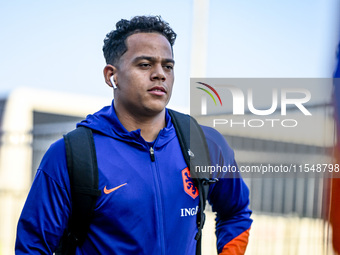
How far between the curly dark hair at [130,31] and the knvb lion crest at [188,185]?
613 millimetres

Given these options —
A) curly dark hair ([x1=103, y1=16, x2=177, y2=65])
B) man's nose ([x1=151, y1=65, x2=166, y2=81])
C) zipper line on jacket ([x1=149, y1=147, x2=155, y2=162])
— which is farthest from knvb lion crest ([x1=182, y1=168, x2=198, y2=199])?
curly dark hair ([x1=103, y1=16, x2=177, y2=65])

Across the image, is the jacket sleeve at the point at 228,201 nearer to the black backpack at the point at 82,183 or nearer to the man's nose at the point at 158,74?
the black backpack at the point at 82,183

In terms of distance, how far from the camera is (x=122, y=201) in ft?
6.28

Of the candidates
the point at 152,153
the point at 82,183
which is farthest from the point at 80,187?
the point at 152,153

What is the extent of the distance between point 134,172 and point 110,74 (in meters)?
0.51

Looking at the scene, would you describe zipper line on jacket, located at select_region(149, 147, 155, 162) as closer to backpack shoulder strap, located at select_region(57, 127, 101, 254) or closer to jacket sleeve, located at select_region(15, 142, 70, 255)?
backpack shoulder strap, located at select_region(57, 127, 101, 254)

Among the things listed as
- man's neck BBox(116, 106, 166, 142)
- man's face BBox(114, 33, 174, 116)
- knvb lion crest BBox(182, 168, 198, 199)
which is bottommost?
knvb lion crest BBox(182, 168, 198, 199)

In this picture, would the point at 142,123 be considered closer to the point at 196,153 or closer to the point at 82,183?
the point at 196,153

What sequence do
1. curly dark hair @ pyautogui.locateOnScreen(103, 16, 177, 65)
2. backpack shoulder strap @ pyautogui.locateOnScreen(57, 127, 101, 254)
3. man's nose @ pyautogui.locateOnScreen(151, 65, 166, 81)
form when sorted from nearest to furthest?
1. backpack shoulder strap @ pyautogui.locateOnScreen(57, 127, 101, 254)
2. man's nose @ pyautogui.locateOnScreen(151, 65, 166, 81)
3. curly dark hair @ pyautogui.locateOnScreen(103, 16, 177, 65)

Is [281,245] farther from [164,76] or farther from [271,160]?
[164,76]

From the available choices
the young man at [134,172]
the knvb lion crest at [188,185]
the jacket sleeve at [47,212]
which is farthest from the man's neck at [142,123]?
the jacket sleeve at [47,212]

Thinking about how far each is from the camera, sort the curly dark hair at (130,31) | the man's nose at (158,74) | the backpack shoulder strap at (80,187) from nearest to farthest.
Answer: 1. the backpack shoulder strap at (80,187)
2. the man's nose at (158,74)
3. the curly dark hair at (130,31)

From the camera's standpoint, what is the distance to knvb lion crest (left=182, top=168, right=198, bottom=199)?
207 centimetres

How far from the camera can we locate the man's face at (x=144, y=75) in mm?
2057
